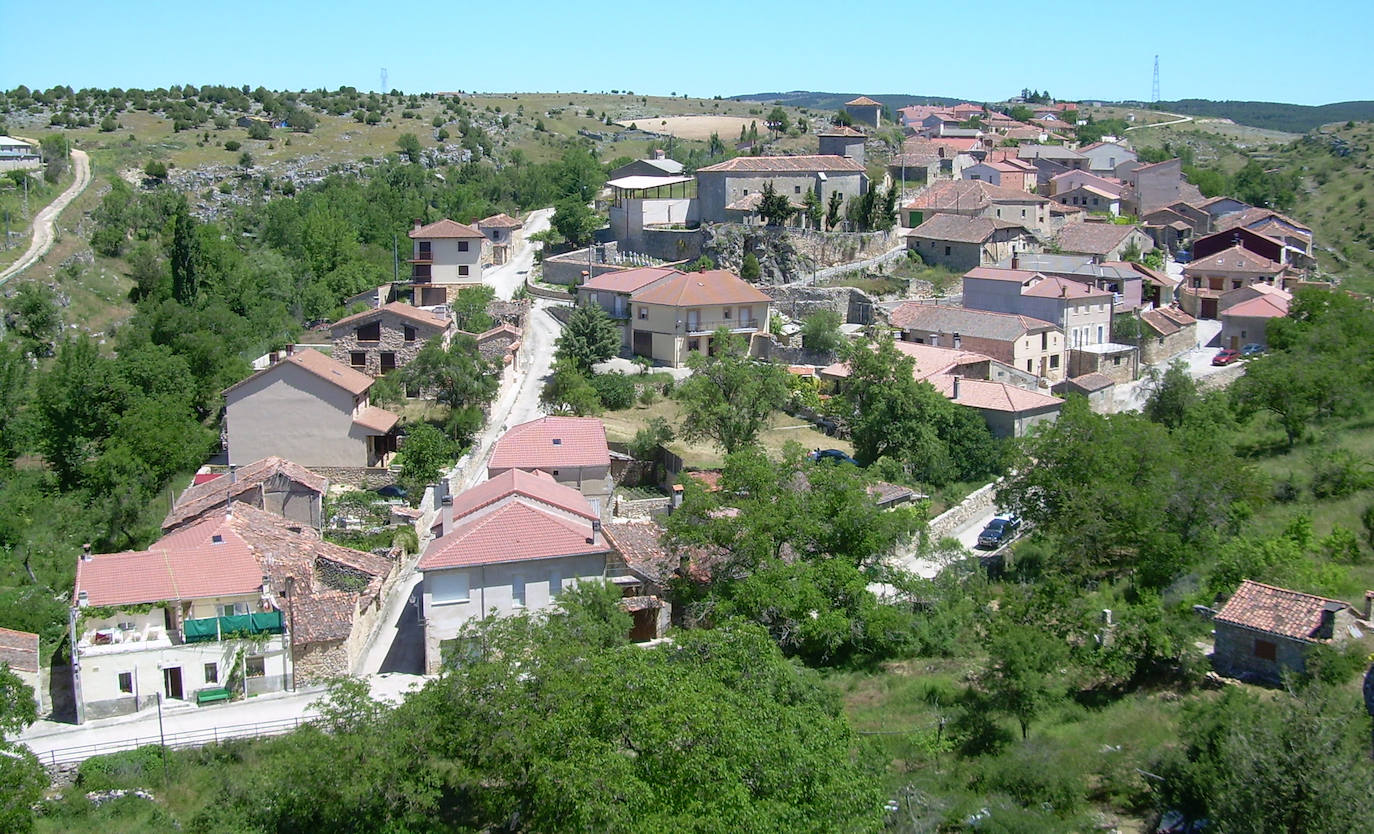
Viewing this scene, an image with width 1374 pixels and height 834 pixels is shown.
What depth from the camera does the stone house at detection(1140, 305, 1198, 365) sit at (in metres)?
58.1

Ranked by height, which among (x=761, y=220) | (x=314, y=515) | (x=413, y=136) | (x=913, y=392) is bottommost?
(x=314, y=515)

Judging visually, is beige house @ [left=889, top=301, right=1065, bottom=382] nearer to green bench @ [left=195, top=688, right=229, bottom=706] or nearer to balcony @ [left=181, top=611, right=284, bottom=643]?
balcony @ [left=181, top=611, right=284, bottom=643]

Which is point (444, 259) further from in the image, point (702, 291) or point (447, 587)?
point (447, 587)

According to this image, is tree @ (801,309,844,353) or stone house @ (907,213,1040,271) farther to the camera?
stone house @ (907,213,1040,271)

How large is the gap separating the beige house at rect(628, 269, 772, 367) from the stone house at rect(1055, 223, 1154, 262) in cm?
2153

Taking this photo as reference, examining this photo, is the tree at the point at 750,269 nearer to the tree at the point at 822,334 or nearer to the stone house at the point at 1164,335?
the tree at the point at 822,334

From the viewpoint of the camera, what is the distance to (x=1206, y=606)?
27688mm

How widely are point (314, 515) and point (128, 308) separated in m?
33.1

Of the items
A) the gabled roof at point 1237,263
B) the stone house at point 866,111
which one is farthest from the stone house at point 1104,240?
the stone house at point 866,111

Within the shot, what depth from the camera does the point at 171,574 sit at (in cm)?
2998

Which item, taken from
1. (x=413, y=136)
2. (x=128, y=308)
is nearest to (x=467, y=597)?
(x=128, y=308)

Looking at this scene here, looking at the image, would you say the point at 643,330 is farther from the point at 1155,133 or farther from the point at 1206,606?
the point at 1155,133

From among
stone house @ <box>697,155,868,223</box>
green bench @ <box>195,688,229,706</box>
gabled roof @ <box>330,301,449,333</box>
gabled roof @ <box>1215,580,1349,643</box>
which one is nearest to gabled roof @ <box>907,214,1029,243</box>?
stone house @ <box>697,155,868,223</box>

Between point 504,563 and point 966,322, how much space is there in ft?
106
